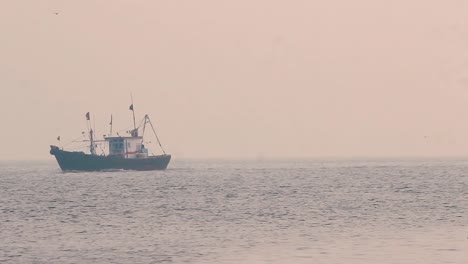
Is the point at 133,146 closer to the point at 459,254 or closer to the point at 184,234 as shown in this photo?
the point at 184,234

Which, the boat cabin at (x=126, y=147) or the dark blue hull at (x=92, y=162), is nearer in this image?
the boat cabin at (x=126, y=147)

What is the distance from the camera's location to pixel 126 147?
187125mm

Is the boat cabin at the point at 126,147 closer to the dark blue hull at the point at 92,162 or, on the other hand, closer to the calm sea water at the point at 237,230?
the dark blue hull at the point at 92,162

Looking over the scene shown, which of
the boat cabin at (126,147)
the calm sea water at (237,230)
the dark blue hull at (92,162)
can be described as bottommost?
the calm sea water at (237,230)

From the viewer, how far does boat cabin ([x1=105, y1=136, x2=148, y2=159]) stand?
187 m

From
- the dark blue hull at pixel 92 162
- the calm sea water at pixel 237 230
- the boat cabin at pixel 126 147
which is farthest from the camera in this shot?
the dark blue hull at pixel 92 162

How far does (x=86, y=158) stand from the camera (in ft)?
620

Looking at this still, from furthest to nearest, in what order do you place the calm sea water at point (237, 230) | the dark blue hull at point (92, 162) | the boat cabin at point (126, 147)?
1. the dark blue hull at point (92, 162)
2. the boat cabin at point (126, 147)
3. the calm sea water at point (237, 230)

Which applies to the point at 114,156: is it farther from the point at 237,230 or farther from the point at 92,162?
the point at 237,230

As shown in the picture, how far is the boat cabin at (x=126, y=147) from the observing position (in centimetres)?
18675

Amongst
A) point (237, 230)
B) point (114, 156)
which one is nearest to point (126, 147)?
point (114, 156)

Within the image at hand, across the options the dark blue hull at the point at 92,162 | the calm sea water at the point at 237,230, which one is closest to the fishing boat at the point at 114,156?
the dark blue hull at the point at 92,162

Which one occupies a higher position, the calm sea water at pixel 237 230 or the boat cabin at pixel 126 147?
the boat cabin at pixel 126 147

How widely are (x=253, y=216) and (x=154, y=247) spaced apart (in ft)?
76.8
